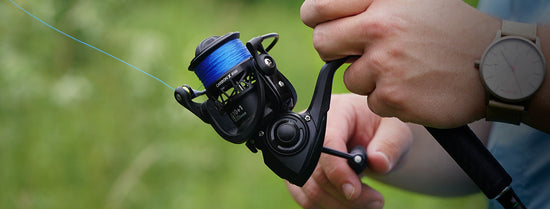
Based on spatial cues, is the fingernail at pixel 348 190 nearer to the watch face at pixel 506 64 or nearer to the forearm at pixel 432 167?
the forearm at pixel 432 167

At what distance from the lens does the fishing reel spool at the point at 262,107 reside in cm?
106

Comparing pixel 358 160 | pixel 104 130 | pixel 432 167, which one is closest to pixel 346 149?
pixel 358 160

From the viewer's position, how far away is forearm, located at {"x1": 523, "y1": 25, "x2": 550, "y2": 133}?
912 mm

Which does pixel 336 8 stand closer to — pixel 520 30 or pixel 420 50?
pixel 420 50

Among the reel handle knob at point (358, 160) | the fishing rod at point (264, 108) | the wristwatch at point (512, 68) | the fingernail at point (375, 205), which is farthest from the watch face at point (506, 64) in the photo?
the fingernail at point (375, 205)

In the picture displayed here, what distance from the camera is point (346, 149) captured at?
1.40m

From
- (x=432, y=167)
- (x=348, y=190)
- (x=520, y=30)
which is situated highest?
(x=520, y=30)

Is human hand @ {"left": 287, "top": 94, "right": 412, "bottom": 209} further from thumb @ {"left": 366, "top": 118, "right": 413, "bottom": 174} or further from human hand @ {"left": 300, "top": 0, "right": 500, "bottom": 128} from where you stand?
human hand @ {"left": 300, "top": 0, "right": 500, "bottom": 128}

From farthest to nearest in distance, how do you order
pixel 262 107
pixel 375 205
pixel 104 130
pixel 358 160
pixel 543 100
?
pixel 104 130 < pixel 375 205 < pixel 358 160 < pixel 262 107 < pixel 543 100

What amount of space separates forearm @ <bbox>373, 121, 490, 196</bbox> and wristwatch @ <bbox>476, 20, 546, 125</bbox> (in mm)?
648

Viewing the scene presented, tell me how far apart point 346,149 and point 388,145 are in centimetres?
11

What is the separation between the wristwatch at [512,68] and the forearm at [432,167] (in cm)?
65

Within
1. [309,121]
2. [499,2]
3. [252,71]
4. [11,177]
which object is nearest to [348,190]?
[309,121]

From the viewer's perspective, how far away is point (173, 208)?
255cm
